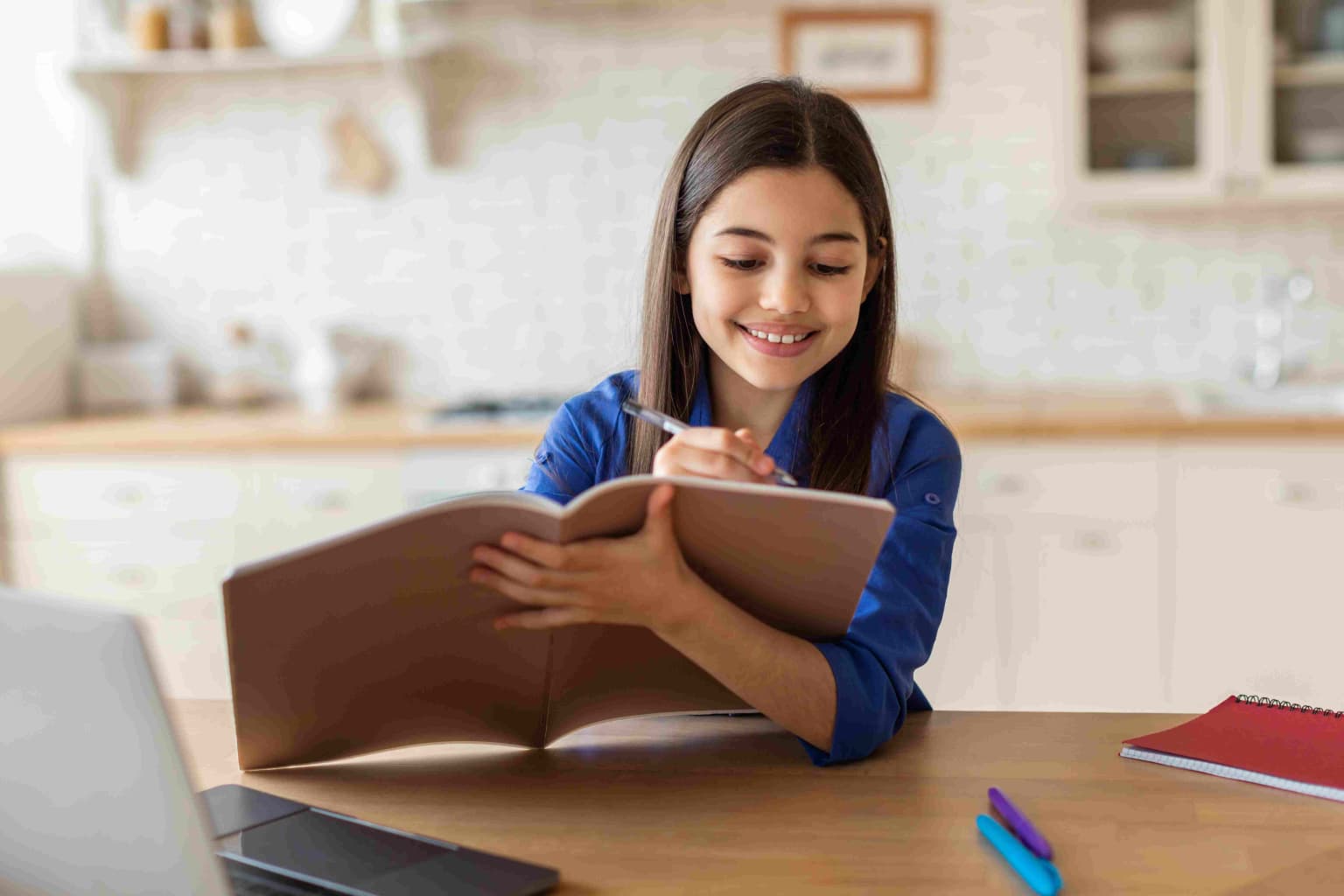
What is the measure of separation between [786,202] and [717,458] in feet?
1.13

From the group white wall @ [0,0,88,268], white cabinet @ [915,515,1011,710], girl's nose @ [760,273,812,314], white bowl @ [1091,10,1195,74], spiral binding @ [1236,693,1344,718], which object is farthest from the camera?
white wall @ [0,0,88,268]

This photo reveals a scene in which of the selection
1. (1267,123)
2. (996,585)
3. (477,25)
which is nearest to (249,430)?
(477,25)

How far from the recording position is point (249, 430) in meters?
3.21

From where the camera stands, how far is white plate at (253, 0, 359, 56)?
3580mm

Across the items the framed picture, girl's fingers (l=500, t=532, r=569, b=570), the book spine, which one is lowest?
the book spine

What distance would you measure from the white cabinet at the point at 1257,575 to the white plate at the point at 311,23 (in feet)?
7.60

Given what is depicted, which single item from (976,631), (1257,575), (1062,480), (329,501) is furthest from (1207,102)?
(329,501)

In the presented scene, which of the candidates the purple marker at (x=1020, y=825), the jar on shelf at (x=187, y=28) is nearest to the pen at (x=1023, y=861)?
the purple marker at (x=1020, y=825)

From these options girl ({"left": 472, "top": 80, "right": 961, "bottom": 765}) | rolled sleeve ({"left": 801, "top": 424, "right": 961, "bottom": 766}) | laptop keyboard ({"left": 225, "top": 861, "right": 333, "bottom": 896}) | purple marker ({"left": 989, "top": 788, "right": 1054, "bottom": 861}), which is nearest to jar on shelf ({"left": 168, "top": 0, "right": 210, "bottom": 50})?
girl ({"left": 472, "top": 80, "right": 961, "bottom": 765})

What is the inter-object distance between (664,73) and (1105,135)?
1.12 m

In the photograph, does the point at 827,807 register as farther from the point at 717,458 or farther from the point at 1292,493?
the point at 1292,493

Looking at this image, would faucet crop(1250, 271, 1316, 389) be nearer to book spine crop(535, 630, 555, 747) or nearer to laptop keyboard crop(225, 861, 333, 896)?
book spine crop(535, 630, 555, 747)

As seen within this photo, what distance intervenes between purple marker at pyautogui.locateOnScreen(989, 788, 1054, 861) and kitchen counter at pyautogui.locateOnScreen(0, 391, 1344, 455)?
2.03 metres

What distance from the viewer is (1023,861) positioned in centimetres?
90
